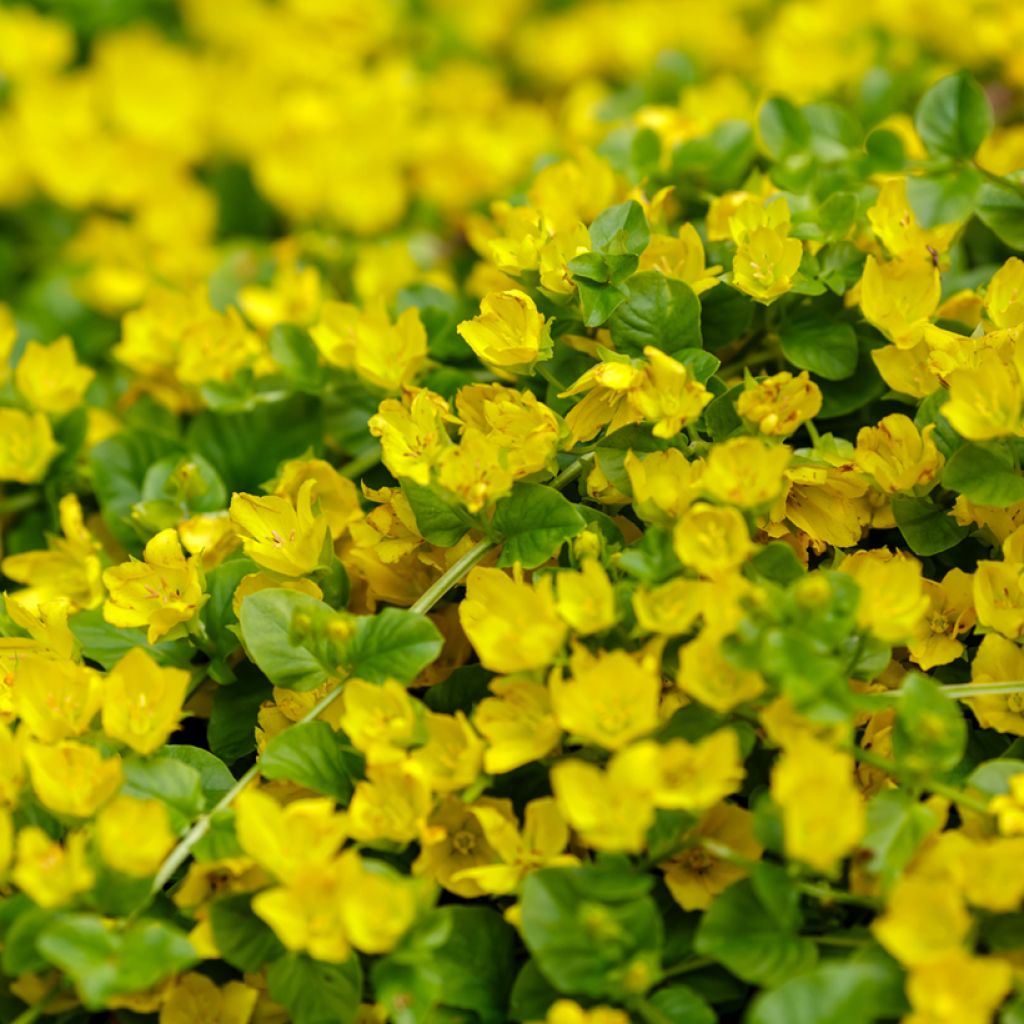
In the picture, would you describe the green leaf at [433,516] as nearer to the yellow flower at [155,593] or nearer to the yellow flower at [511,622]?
the yellow flower at [511,622]

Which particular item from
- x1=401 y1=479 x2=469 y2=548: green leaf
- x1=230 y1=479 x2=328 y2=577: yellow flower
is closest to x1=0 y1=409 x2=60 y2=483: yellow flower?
x1=230 y1=479 x2=328 y2=577: yellow flower

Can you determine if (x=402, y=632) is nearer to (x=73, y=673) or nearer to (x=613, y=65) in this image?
(x=73, y=673)

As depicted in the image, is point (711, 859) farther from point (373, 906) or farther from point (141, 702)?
point (141, 702)

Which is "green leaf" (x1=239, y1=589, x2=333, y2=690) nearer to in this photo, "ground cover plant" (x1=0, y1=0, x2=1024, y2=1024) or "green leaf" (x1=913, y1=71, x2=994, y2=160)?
"ground cover plant" (x1=0, y1=0, x2=1024, y2=1024)

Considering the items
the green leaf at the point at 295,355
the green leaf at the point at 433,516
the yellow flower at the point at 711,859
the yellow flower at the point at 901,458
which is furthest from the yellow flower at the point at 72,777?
the yellow flower at the point at 901,458

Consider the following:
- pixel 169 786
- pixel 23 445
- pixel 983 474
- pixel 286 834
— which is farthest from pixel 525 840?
pixel 23 445

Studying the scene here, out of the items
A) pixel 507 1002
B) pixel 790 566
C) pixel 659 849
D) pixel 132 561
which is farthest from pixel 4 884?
pixel 790 566
